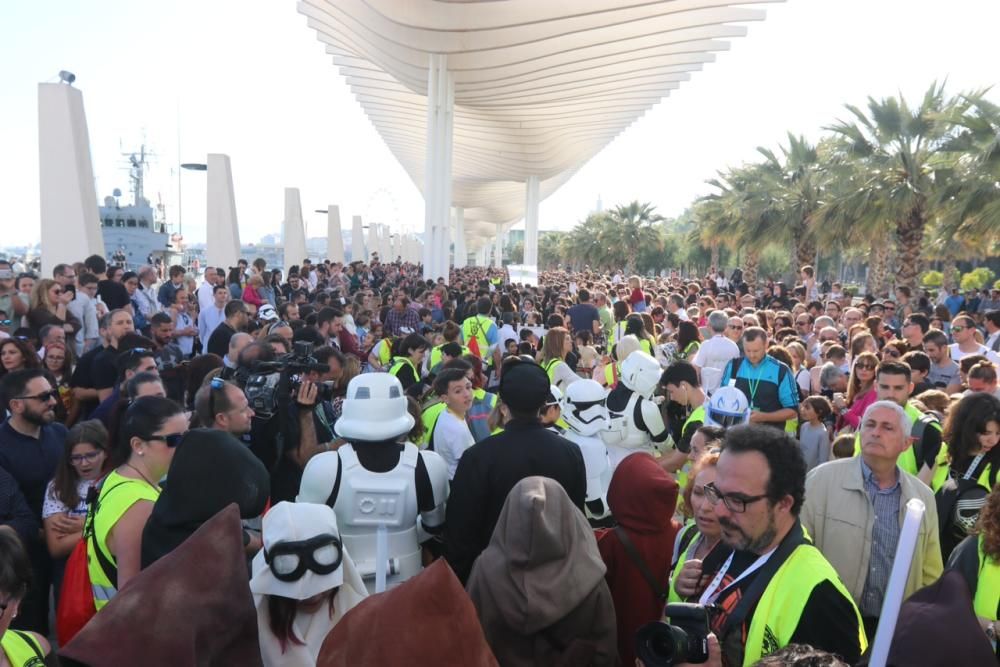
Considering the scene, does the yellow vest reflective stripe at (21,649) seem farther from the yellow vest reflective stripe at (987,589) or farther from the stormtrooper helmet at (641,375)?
the stormtrooper helmet at (641,375)

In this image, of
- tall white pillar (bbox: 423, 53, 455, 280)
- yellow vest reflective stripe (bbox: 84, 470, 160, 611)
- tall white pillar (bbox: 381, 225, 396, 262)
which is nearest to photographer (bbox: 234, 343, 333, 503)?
yellow vest reflective stripe (bbox: 84, 470, 160, 611)

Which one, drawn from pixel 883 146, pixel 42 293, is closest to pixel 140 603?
pixel 42 293

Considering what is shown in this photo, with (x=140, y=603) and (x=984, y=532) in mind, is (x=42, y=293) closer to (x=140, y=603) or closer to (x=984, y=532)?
(x=140, y=603)

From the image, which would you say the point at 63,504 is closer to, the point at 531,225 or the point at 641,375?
the point at 641,375

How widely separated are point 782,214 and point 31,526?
3043 centimetres

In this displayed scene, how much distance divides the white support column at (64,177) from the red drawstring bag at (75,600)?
11.0 m

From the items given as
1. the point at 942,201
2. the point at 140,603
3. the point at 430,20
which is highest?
the point at 430,20

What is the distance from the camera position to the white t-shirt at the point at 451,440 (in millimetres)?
5414

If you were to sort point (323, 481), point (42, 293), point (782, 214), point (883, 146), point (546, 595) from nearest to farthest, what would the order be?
point (546, 595) < point (323, 481) < point (42, 293) < point (883, 146) < point (782, 214)

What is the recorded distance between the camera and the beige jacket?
3834 mm

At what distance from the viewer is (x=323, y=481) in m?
3.81

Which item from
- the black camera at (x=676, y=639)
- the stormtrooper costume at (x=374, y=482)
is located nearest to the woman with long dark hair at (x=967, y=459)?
the stormtrooper costume at (x=374, y=482)

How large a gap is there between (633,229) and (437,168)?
34010mm

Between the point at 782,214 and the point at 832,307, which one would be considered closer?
the point at 832,307
